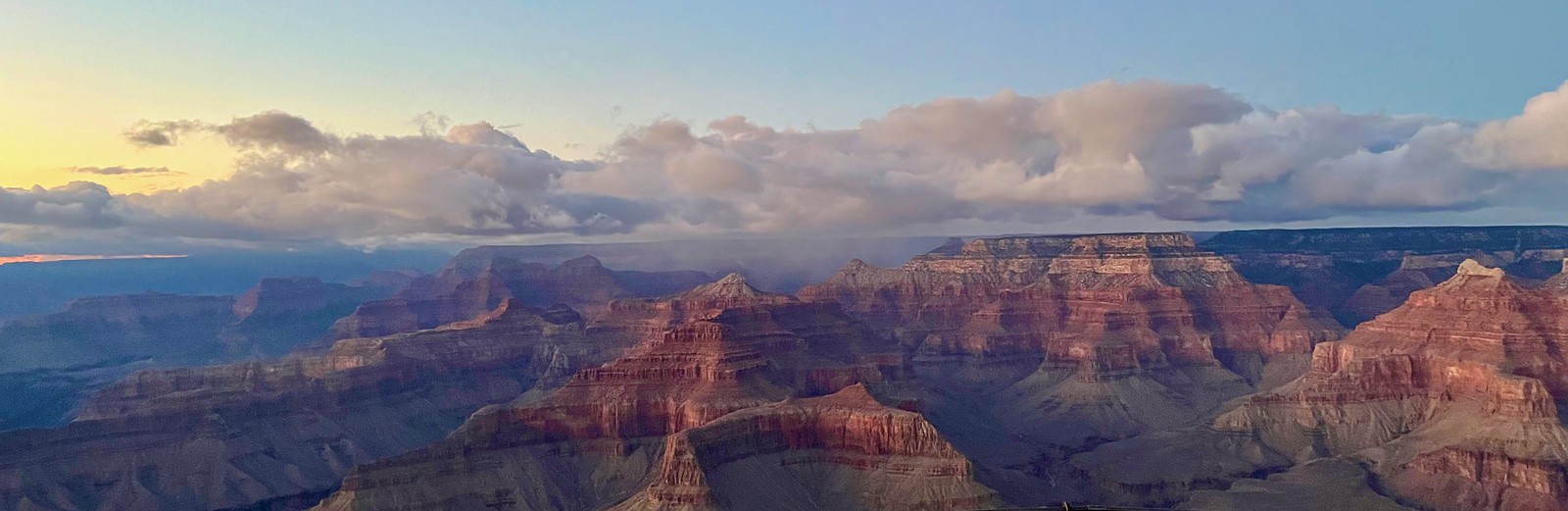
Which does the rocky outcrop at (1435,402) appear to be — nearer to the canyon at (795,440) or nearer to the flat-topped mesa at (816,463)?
the canyon at (795,440)

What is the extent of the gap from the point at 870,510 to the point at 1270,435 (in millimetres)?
78881

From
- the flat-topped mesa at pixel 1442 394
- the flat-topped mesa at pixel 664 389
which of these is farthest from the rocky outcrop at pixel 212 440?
the flat-topped mesa at pixel 1442 394

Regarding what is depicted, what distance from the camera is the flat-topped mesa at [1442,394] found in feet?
465

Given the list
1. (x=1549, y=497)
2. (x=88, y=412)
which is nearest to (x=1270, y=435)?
(x=1549, y=497)

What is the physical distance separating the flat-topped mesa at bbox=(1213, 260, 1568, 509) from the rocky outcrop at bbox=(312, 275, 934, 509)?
215ft

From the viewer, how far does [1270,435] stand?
171 metres

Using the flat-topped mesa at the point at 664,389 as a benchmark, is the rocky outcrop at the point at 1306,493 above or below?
below

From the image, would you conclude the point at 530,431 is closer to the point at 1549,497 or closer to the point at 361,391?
the point at 361,391

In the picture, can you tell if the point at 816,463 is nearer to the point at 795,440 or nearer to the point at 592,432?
the point at 795,440

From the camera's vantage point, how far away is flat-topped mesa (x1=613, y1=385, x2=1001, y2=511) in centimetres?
11675

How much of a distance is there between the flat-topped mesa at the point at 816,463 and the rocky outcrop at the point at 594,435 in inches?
47.2

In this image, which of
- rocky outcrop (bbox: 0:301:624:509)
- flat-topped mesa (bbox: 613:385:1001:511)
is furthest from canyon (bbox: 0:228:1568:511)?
rocky outcrop (bbox: 0:301:624:509)

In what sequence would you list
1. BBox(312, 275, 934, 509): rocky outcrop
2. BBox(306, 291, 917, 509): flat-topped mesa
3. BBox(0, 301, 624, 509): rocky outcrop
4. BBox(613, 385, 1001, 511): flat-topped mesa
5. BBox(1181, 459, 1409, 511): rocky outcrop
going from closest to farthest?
1. BBox(613, 385, 1001, 511): flat-topped mesa
2. BBox(312, 275, 934, 509): rocky outcrop
3. BBox(306, 291, 917, 509): flat-topped mesa
4. BBox(1181, 459, 1409, 511): rocky outcrop
5. BBox(0, 301, 624, 509): rocky outcrop

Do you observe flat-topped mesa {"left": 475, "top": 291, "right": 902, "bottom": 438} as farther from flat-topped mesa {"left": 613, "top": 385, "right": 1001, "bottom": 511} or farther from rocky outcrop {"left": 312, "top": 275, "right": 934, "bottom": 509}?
flat-topped mesa {"left": 613, "top": 385, "right": 1001, "bottom": 511}
